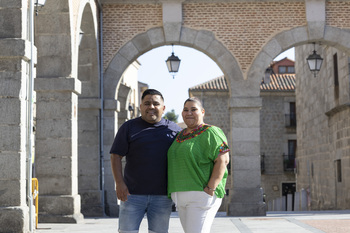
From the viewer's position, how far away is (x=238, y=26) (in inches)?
579

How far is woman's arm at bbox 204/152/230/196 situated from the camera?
478cm

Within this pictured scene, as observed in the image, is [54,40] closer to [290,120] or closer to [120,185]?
[120,185]

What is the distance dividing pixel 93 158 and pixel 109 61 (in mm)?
2287

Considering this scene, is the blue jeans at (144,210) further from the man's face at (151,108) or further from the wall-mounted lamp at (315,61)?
the wall-mounted lamp at (315,61)

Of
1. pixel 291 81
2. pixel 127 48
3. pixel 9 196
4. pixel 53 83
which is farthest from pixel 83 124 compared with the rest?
pixel 291 81

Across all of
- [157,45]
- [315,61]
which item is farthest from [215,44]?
[315,61]

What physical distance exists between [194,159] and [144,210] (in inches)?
25.5

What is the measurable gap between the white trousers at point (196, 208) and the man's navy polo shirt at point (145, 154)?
23 cm

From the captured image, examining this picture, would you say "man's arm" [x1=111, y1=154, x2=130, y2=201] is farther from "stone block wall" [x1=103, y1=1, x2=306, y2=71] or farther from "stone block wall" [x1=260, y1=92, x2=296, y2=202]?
"stone block wall" [x1=260, y1=92, x2=296, y2=202]

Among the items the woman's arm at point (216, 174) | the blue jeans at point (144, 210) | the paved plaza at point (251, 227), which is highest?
the woman's arm at point (216, 174)

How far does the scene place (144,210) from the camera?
505 cm

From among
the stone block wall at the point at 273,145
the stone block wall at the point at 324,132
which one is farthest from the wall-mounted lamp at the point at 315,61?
the stone block wall at the point at 273,145

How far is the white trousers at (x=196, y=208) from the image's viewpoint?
479cm

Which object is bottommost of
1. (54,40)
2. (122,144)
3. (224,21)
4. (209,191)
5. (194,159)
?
(209,191)
